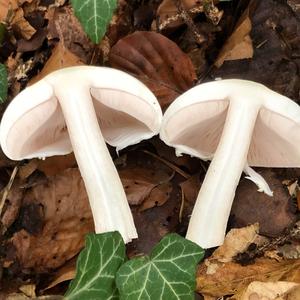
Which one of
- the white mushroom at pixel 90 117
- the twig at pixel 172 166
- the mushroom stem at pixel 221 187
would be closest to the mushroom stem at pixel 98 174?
the white mushroom at pixel 90 117

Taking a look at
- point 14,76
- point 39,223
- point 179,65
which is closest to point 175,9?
point 179,65

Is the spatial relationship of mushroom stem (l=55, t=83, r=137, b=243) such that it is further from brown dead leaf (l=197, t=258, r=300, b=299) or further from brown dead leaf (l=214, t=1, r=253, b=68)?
brown dead leaf (l=214, t=1, r=253, b=68)

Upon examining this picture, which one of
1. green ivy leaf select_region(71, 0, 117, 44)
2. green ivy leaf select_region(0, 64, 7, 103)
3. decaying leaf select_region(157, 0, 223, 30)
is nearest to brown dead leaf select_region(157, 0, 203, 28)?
decaying leaf select_region(157, 0, 223, 30)

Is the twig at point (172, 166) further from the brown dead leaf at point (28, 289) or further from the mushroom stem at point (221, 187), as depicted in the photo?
the brown dead leaf at point (28, 289)

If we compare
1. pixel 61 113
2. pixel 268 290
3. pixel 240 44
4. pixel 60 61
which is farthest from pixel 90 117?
pixel 268 290

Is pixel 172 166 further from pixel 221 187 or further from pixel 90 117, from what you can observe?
pixel 90 117

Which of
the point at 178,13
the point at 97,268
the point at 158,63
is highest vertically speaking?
the point at 178,13
